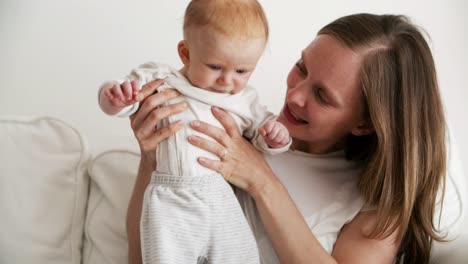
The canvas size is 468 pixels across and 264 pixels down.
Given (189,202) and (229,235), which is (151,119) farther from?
(229,235)

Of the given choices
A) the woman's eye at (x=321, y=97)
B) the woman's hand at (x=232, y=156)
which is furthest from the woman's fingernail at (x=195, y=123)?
the woman's eye at (x=321, y=97)

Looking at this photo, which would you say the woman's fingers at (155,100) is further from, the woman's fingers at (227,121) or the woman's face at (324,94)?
the woman's face at (324,94)

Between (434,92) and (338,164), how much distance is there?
374 millimetres

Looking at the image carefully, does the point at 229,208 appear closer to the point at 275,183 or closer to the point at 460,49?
the point at 275,183

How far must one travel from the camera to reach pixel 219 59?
1283 millimetres

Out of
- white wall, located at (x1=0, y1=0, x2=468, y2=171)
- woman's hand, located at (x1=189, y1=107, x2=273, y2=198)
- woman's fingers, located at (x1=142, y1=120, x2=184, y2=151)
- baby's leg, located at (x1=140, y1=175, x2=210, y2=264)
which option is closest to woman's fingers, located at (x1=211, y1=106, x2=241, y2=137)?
woman's hand, located at (x1=189, y1=107, x2=273, y2=198)

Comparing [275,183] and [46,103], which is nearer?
[275,183]

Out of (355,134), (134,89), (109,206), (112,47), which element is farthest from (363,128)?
(112,47)

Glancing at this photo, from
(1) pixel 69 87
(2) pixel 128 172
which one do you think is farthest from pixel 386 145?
(1) pixel 69 87

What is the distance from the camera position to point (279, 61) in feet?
8.03

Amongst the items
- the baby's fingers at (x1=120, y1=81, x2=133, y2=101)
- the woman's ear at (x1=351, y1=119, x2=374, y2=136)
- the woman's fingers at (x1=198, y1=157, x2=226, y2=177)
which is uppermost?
the baby's fingers at (x1=120, y1=81, x2=133, y2=101)

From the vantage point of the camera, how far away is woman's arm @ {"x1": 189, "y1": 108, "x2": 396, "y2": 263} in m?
1.47

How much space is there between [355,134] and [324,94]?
0.73 feet

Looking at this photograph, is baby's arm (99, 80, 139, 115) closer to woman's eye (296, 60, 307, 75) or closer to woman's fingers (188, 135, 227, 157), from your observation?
woman's fingers (188, 135, 227, 157)
